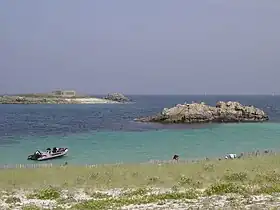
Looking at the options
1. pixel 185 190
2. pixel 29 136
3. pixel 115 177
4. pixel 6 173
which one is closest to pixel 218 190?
pixel 185 190

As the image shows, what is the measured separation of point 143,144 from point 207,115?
1773 inches

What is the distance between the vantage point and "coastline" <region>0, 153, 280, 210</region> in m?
19.2

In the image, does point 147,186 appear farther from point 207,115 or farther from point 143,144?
point 207,115

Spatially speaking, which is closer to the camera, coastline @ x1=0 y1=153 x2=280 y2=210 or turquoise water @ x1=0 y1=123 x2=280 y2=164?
coastline @ x1=0 y1=153 x2=280 y2=210

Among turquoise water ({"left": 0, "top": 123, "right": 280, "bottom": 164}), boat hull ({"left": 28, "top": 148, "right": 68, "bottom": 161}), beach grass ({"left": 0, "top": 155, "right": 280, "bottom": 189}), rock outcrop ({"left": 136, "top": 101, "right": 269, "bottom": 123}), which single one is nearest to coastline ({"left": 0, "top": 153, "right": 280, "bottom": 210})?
beach grass ({"left": 0, "top": 155, "right": 280, "bottom": 189})

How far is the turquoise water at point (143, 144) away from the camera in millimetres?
43875

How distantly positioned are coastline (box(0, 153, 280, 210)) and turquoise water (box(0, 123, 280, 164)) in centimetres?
1233

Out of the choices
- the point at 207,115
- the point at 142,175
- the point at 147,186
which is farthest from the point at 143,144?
the point at 207,115

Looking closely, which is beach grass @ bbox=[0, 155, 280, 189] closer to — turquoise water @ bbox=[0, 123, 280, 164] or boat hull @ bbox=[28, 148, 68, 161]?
turquoise water @ bbox=[0, 123, 280, 164]

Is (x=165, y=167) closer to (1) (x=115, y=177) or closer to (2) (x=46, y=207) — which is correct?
(1) (x=115, y=177)

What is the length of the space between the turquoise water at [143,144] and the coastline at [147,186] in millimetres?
12334

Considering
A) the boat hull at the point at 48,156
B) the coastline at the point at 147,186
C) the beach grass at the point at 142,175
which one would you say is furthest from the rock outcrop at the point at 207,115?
the beach grass at the point at 142,175

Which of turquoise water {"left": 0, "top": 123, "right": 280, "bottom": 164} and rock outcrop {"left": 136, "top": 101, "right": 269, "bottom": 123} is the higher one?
rock outcrop {"left": 136, "top": 101, "right": 269, "bottom": 123}

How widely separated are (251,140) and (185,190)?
40.1 meters
